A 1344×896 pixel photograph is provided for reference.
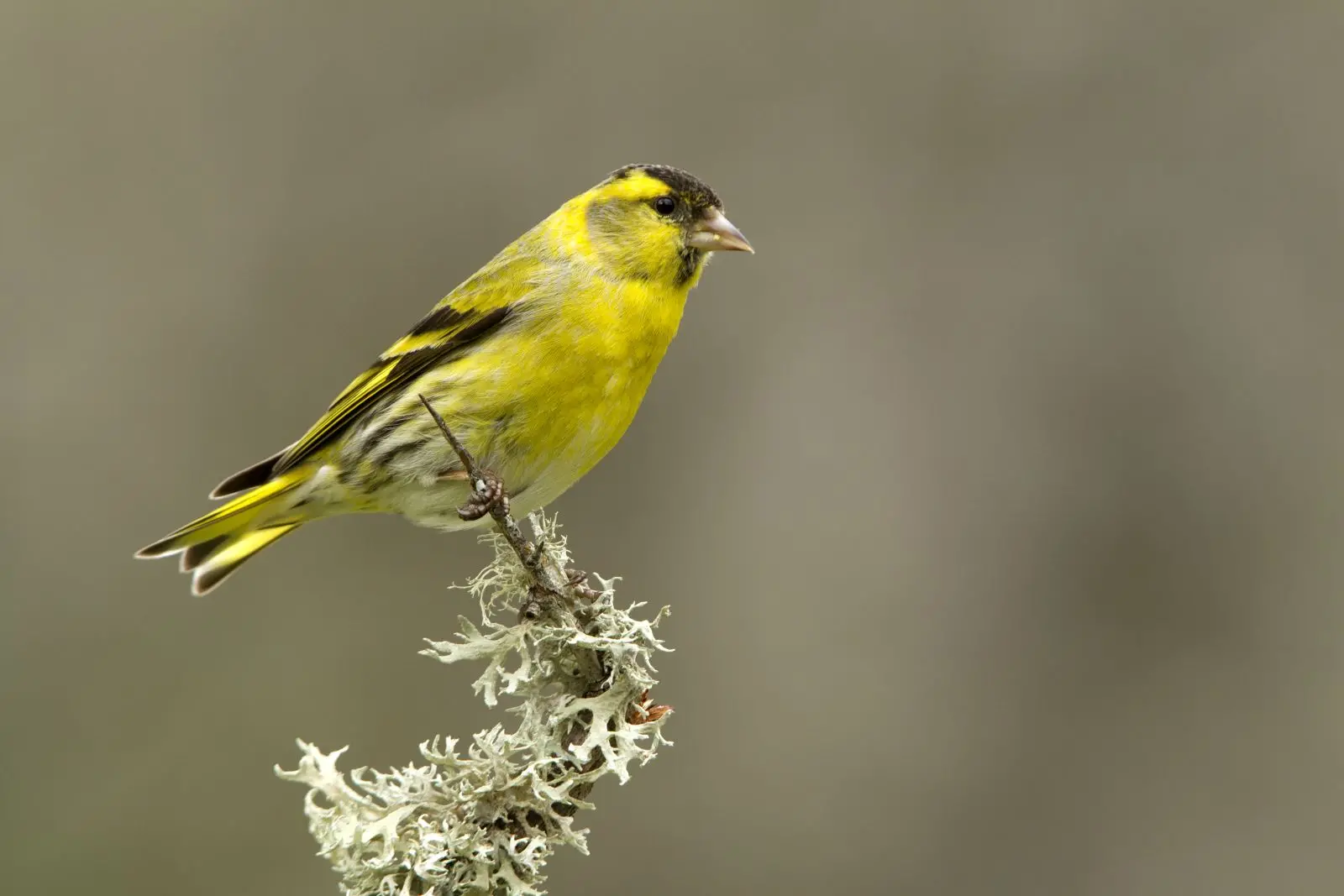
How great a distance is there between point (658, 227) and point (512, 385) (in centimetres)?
81

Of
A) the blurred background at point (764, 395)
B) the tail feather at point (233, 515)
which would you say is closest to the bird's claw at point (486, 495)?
the tail feather at point (233, 515)

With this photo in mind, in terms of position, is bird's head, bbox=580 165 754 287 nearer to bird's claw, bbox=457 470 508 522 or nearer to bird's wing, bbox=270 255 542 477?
bird's wing, bbox=270 255 542 477

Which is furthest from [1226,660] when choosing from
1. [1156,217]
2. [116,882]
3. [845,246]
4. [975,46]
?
[116,882]

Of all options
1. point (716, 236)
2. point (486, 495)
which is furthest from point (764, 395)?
point (486, 495)

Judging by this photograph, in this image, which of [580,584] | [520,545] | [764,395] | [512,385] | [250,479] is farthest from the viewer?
[764,395]

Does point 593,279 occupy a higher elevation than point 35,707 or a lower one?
lower

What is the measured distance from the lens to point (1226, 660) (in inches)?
241

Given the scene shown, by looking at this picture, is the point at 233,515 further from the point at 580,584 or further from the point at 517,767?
the point at 517,767

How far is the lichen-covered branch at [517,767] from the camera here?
2.71m

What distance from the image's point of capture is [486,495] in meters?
3.32

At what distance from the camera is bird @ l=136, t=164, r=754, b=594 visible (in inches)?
156

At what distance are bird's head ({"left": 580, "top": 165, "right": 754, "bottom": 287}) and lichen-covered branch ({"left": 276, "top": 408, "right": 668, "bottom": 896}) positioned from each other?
1.35 m

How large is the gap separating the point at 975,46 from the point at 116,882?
5.52 meters

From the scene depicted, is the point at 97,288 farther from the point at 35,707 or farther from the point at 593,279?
the point at 593,279
